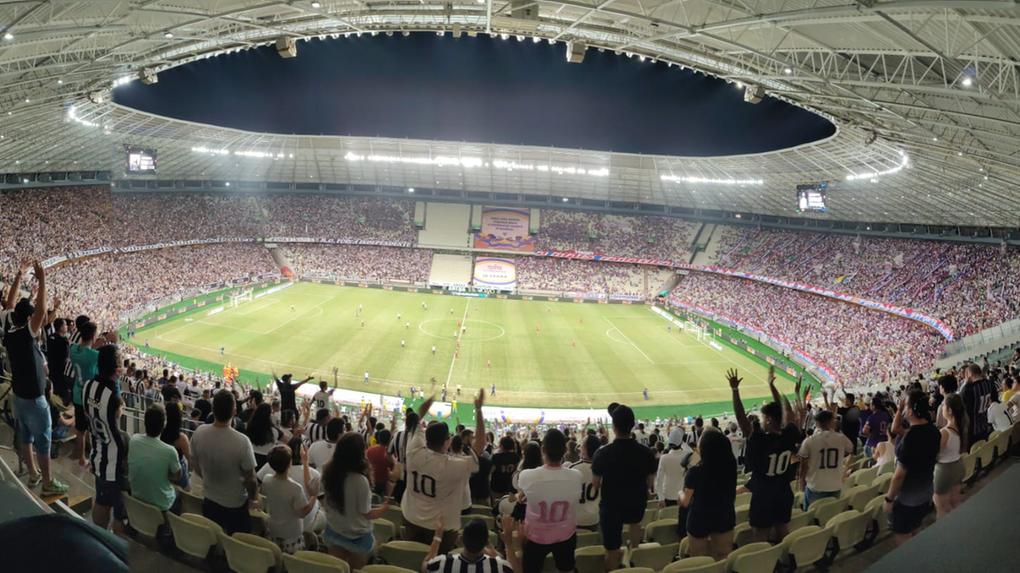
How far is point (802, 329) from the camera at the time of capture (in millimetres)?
43938

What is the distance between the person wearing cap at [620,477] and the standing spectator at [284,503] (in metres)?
2.79

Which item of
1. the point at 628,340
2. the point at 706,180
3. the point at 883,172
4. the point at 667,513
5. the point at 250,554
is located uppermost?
the point at 706,180

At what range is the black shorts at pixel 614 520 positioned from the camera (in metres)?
5.41

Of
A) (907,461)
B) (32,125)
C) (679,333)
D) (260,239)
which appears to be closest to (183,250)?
(260,239)

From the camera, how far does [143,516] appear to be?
18.4 ft

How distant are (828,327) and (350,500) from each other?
1820 inches

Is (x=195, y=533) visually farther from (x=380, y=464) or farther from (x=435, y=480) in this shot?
(x=435, y=480)

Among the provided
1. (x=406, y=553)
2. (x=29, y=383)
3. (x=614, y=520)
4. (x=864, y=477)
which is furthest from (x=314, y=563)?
(x=864, y=477)

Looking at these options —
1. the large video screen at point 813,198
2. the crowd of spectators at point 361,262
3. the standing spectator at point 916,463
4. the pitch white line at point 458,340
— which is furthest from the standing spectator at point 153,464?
the crowd of spectators at point 361,262

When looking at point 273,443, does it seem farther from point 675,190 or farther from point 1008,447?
point 675,190

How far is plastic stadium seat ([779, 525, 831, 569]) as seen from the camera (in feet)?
19.1

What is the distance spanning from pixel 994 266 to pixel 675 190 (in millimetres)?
29899

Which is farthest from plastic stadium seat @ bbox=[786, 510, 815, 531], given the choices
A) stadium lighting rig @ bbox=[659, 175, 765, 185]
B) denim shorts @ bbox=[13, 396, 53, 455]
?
stadium lighting rig @ bbox=[659, 175, 765, 185]

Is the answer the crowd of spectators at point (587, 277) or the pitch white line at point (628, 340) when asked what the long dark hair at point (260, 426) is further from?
the crowd of spectators at point (587, 277)
